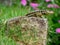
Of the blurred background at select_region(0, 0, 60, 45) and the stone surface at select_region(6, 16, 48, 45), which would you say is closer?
the stone surface at select_region(6, 16, 48, 45)

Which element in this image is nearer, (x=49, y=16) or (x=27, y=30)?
(x=27, y=30)

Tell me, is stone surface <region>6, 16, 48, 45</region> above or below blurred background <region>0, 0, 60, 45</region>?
above

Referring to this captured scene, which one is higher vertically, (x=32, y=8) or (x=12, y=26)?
(x=12, y=26)

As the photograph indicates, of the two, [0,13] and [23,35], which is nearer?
[23,35]

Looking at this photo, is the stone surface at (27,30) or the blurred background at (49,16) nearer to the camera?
the stone surface at (27,30)

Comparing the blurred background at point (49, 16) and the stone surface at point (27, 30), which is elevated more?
the stone surface at point (27, 30)

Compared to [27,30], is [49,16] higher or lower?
lower

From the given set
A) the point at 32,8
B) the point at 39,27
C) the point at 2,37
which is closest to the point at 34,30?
the point at 39,27

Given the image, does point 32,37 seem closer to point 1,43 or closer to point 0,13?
point 1,43
